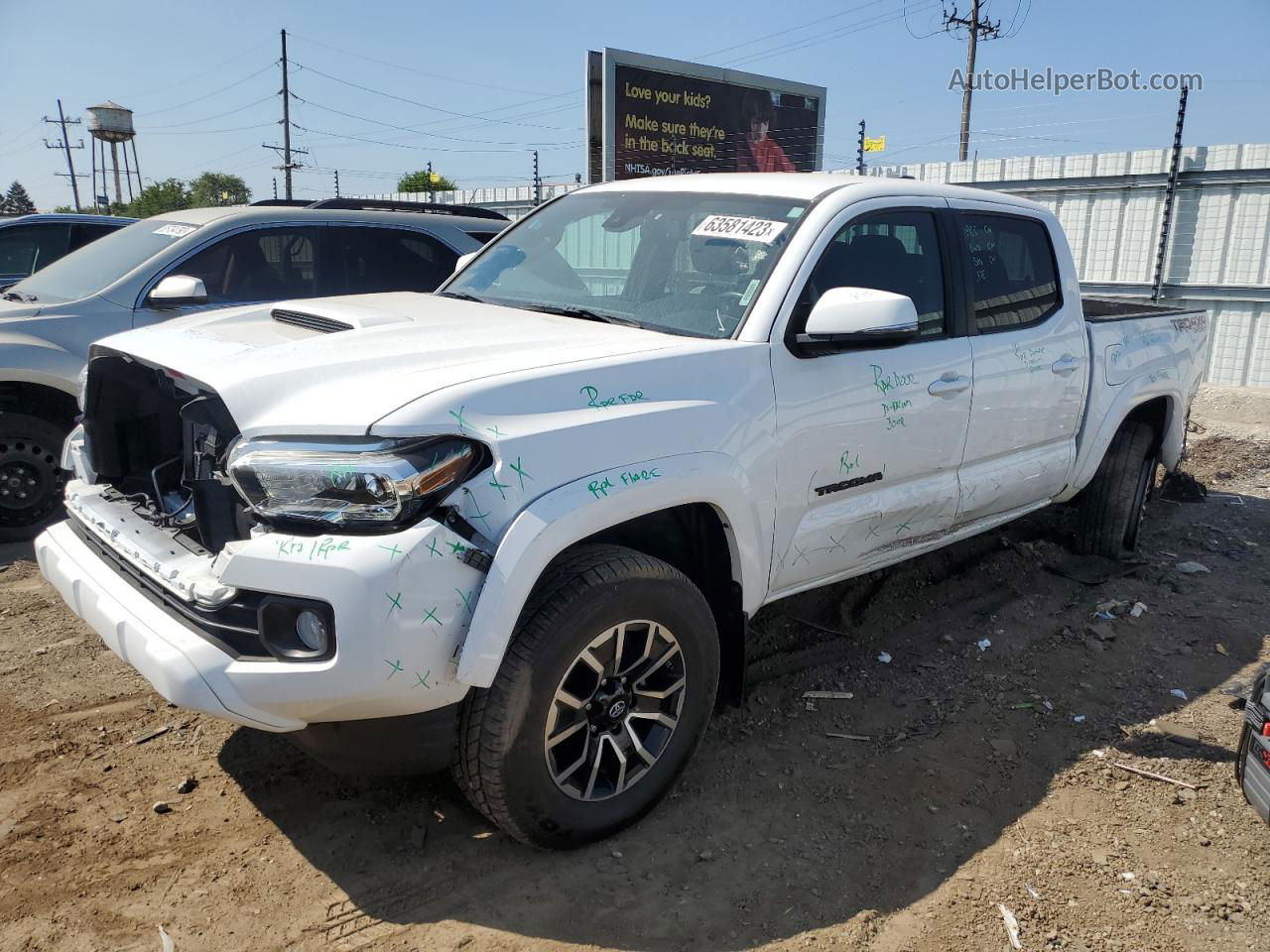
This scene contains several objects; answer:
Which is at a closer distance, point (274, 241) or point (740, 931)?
point (740, 931)

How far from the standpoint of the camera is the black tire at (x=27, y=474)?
5.16 m

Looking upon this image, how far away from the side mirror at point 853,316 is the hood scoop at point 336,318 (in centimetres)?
134

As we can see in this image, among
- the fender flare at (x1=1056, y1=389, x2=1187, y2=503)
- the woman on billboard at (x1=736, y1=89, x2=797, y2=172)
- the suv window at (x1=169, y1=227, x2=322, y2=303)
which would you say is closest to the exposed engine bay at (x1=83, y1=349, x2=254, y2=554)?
the suv window at (x1=169, y1=227, x2=322, y2=303)

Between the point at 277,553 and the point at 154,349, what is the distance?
3.60 feet

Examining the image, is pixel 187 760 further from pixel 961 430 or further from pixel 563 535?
pixel 961 430

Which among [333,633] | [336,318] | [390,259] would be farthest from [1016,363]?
[390,259]

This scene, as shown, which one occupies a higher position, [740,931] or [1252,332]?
[1252,332]

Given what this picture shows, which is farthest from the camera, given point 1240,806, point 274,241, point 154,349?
point 274,241

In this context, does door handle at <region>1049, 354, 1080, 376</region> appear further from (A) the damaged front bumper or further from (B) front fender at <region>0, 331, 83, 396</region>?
(B) front fender at <region>0, 331, 83, 396</region>

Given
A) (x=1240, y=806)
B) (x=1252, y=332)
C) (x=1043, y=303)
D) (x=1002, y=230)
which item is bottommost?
(x=1240, y=806)

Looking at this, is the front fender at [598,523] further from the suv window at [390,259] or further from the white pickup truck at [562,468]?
the suv window at [390,259]

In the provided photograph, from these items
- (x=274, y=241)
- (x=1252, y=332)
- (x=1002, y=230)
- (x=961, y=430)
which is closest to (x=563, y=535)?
(x=961, y=430)

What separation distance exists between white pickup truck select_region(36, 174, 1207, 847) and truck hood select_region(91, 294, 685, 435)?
2 centimetres

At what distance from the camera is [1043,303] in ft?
14.2
